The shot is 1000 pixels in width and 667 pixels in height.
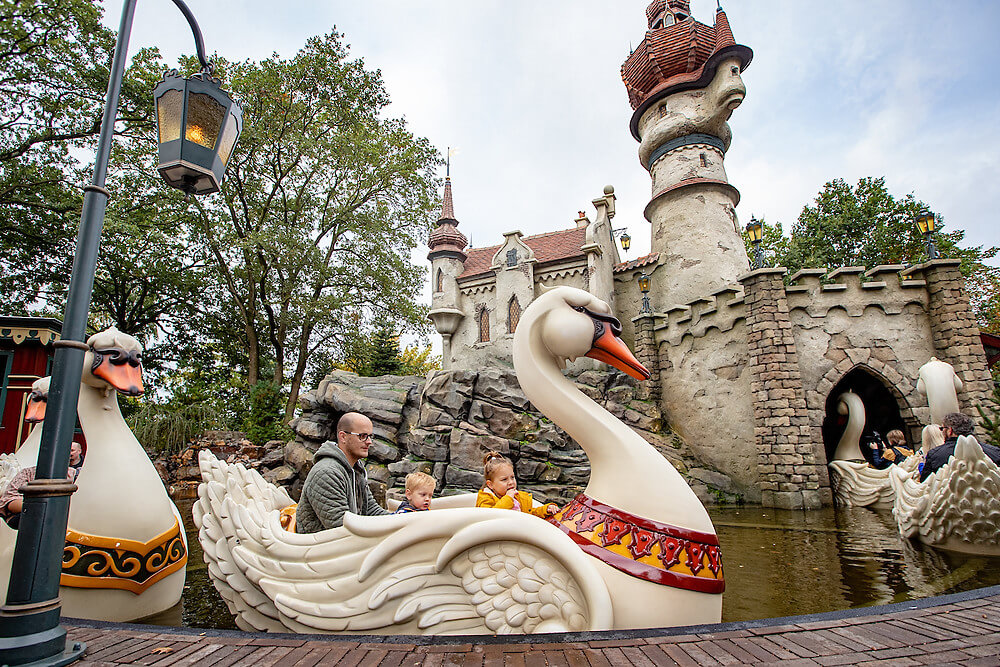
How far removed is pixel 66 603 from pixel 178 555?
63 centimetres

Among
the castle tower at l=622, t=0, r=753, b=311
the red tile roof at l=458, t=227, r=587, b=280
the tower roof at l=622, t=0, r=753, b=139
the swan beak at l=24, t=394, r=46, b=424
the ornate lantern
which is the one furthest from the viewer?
the red tile roof at l=458, t=227, r=587, b=280

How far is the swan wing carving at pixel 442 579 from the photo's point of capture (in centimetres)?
223

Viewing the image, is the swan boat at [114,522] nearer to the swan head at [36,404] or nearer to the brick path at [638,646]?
the brick path at [638,646]

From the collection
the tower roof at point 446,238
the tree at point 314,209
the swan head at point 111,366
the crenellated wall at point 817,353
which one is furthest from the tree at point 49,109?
the crenellated wall at point 817,353

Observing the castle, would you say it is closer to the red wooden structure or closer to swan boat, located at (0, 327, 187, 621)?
swan boat, located at (0, 327, 187, 621)

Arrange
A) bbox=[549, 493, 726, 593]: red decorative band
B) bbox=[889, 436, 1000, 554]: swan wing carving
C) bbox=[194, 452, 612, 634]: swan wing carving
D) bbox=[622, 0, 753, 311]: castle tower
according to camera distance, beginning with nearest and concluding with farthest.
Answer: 1. bbox=[194, 452, 612, 634]: swan wing carving
2. bbox=[549, 493, 726, 593]: red decorative band
3. bbox=[889, 436, 1000, 554]: swan wing carving
4. bbox=[622, 0, 753, 311]: castle tower

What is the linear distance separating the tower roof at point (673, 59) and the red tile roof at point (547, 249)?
499cm

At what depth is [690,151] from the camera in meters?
18.0

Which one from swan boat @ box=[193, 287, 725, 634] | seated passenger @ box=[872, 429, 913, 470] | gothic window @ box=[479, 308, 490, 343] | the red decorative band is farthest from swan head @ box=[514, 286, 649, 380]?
gothic window @ box=[479, 308, 490, 343]

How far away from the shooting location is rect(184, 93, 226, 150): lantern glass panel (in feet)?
9.34

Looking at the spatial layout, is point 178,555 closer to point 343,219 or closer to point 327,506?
point 327,506

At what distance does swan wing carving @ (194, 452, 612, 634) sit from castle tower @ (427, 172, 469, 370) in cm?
1930

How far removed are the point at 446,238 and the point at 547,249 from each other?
5044mm

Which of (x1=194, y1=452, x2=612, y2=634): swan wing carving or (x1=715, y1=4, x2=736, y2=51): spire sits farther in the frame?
(x1=715, y1=4, x2=736, y2=51): spire
